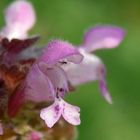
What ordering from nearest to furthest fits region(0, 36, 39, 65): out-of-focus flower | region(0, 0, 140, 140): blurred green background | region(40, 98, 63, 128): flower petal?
region(40, 98, 63, 128): flower petal, region(0, 36, 39, 65): out-of-focus flower, region(0, 0, 140, 140): blurred green background

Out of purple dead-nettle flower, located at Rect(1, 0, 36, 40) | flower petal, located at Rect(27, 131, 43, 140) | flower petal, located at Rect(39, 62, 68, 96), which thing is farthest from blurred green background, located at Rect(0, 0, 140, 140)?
flower petal, located at Rect(39, 62, 68, 96)

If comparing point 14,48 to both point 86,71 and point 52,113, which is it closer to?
point 52,113

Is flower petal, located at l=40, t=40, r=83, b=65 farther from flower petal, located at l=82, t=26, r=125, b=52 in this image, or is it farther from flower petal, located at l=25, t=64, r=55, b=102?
flower petal, located at l=82, t=26, r=125, b=52

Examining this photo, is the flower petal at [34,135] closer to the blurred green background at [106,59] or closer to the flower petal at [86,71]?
the flower petal at [86,71]

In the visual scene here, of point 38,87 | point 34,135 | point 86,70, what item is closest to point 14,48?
point 38,87

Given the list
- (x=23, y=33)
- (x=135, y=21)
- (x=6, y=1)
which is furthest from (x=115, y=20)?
(x=23, y=33)

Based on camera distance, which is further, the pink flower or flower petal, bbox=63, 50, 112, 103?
flower petal, bbox=63, 50, 112, 103

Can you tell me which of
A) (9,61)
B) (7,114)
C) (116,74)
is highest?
(9,61)

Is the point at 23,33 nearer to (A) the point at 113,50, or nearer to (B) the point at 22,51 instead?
Answer: (B) the point at 22,51
